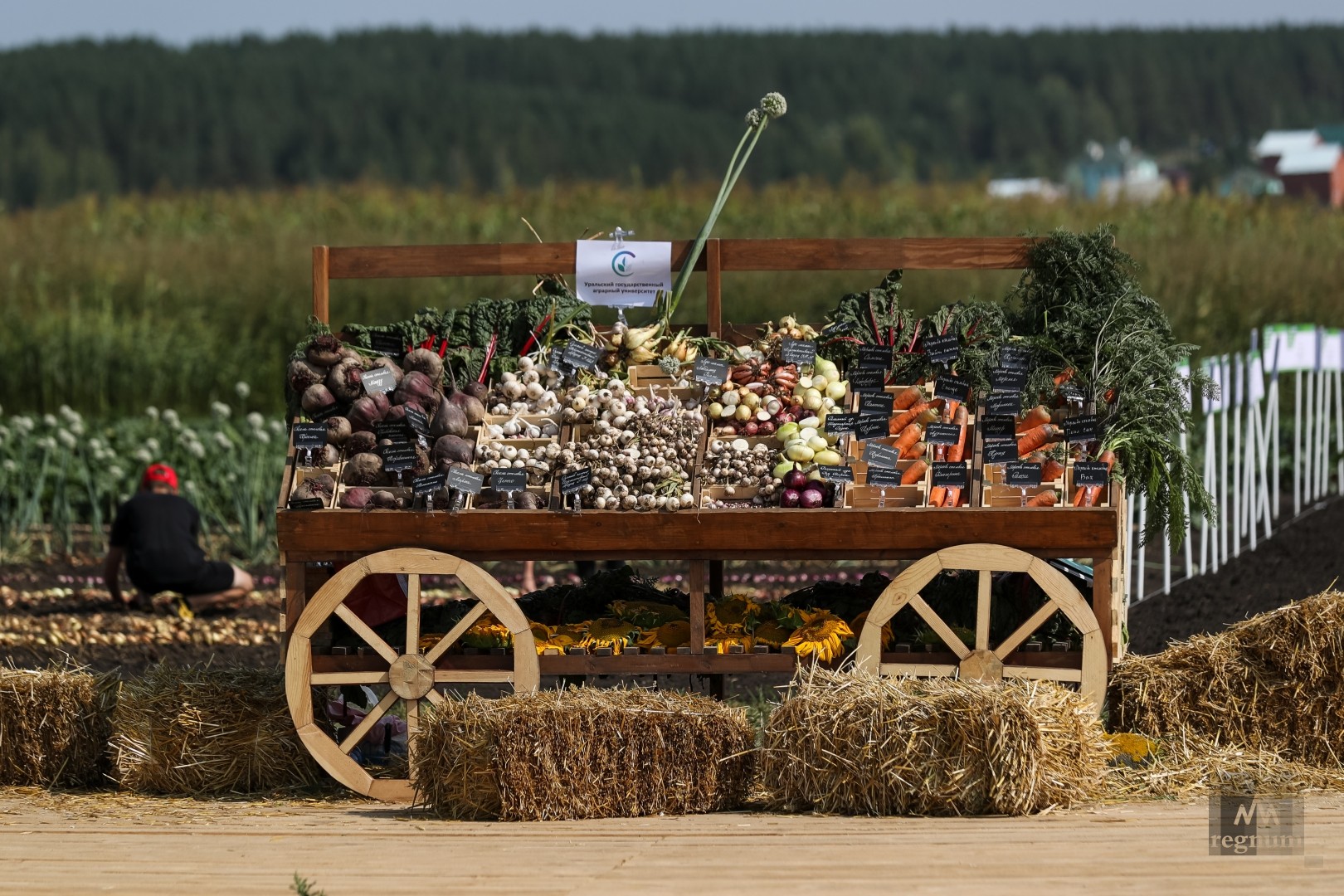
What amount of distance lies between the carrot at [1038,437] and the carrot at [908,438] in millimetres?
370

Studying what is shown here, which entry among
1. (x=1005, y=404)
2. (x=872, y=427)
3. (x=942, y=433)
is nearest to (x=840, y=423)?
(x=872, y=427)

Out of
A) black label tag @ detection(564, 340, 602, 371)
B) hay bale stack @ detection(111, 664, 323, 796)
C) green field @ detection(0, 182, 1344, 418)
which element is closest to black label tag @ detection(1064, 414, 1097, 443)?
black label tag @ detection(564, 340, 602, 371)

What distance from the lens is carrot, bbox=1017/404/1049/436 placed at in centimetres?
662

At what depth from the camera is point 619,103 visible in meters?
63.8

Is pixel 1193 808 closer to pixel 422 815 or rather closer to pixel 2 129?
pixel 422 815

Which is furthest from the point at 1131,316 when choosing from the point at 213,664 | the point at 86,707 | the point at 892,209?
Answer: the point at 892,209

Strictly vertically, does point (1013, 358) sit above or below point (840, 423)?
above

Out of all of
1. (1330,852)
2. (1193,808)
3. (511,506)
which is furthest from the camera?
(511,506)

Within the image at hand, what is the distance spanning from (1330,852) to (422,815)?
289 centimetres

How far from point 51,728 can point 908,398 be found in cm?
344

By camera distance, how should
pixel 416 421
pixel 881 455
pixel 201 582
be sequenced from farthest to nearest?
pixel 201 582, pixel 416 421, pixel 881 455

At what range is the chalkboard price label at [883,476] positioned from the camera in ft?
21.0

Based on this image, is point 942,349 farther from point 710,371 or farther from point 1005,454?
point 710,371

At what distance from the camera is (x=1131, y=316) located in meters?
6.70
